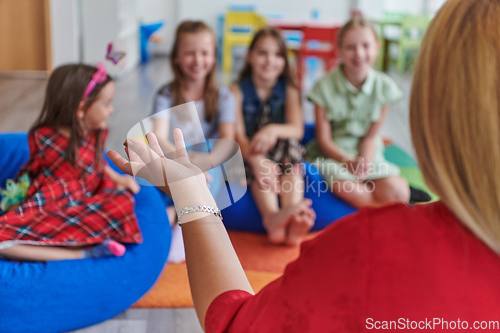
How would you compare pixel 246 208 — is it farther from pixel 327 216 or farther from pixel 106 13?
pixel 106 13

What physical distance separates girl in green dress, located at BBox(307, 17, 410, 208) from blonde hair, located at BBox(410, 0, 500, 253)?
1.35m

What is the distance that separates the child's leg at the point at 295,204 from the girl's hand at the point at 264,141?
0.39ft

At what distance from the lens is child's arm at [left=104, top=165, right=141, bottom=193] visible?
1.45 meters

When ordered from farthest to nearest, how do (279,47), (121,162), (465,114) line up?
(279,47) → (121,162) → (465,114)

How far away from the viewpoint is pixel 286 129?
1.82 metres

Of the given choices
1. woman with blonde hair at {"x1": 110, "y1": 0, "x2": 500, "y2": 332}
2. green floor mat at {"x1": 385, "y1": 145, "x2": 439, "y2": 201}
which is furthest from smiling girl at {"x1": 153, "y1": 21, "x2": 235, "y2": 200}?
woman with blonde hair at {"x1": 110, "y1": 0, "x2": 500, "y2": 332}

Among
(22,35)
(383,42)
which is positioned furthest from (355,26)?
(383,42)

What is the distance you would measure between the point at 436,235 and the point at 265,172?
1.29 metres

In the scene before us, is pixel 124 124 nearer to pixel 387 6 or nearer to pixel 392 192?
pixel 392 192

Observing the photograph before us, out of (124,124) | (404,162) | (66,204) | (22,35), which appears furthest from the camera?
(124,124)

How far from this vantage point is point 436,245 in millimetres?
395

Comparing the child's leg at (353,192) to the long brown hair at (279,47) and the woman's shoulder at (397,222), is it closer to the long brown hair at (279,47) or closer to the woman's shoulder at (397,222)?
the long brown hair at (279,47)

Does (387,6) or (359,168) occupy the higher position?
(387,6)

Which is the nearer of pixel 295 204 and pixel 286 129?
pixel 295 204
